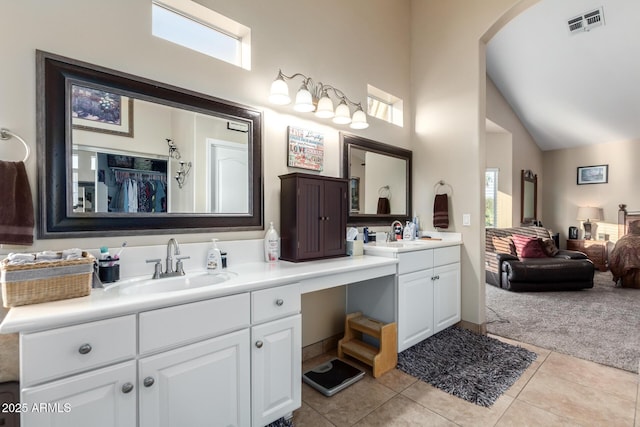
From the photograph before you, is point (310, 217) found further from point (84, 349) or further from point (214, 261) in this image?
point (84, 349)

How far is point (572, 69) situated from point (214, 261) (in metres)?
5.59

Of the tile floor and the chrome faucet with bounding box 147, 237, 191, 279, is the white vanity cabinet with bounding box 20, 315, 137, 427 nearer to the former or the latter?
the chrome faucet with bounding box 147, 237, 191, 279

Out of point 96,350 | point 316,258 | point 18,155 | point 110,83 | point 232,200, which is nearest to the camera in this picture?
point 96,350

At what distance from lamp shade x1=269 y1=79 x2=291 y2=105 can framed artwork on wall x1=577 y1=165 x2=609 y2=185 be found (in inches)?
280

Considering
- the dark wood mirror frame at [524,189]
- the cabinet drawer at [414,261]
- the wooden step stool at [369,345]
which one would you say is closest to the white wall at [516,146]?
the dark wood mirror frame at [524,189]

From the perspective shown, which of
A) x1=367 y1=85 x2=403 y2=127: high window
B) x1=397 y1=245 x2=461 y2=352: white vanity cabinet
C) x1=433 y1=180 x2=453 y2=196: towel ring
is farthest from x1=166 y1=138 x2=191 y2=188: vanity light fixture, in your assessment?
x1=433 y1=180 x2=453 y2=196: towel ring

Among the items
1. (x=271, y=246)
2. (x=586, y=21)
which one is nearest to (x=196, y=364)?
(x=271, y=246)

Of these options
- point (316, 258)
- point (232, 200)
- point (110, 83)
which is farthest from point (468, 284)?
point (110, 83)

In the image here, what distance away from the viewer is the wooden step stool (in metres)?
2.19

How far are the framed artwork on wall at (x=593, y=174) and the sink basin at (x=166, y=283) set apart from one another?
763 centimetres

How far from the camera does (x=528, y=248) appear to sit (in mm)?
4648

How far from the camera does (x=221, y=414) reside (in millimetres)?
1371

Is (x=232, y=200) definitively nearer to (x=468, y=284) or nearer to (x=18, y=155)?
(x=18, y=155)

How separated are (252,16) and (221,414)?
92.5 inches
